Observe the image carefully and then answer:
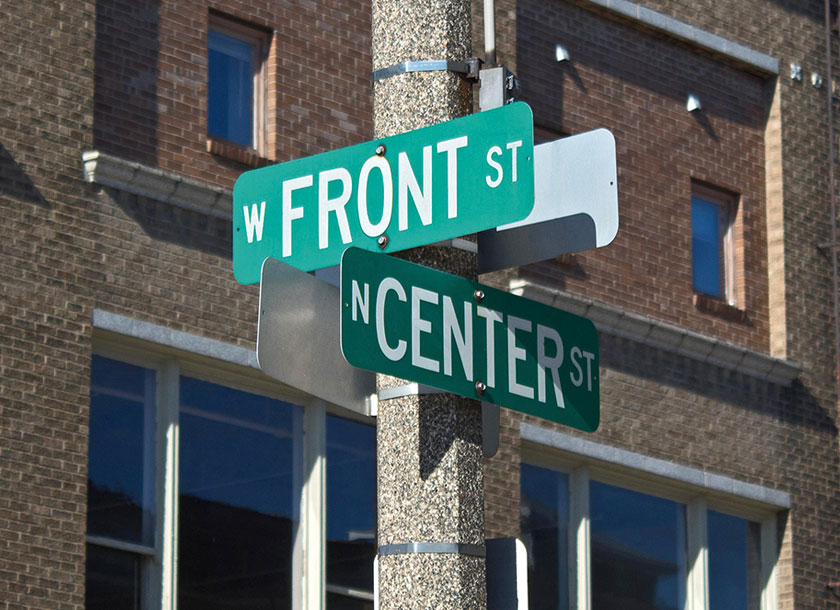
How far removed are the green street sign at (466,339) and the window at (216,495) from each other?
285 inches

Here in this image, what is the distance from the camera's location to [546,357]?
18.9 feet

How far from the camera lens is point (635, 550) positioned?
1662 centimetres

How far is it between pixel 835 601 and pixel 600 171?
43.4 ft

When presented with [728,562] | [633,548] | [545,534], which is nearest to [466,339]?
[545,534]

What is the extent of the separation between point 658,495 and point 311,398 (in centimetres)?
438

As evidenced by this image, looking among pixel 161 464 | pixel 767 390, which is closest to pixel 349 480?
pixel 161 464

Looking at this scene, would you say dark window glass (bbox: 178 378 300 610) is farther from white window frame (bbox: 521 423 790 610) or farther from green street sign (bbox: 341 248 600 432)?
green street sign (bbox: 341 248 600 432)

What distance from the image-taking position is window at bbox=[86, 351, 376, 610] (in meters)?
12.7

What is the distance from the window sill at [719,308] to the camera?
1770 centimetres

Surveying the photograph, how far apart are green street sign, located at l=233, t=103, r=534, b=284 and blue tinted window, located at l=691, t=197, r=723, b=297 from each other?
12452 millimetres

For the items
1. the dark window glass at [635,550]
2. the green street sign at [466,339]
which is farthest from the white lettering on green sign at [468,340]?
the dark window glass at [635,550]

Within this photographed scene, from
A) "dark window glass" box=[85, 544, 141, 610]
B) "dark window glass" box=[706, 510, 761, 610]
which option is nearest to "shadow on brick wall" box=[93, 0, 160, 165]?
"dark window glass" box=[85, 544, 141, 610]

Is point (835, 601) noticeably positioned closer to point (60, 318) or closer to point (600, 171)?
point (60, 318)

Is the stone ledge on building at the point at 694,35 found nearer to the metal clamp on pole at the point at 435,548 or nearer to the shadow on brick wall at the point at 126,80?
the shadow on brick wall at the point at 126,80
